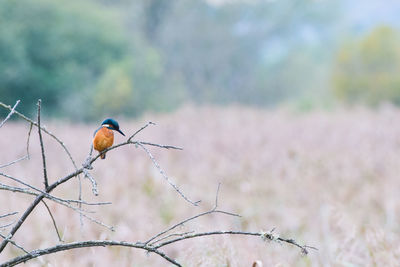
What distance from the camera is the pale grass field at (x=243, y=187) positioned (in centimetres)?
350

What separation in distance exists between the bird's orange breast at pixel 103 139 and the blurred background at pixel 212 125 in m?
0.83

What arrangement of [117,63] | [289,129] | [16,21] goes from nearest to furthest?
[289,129] → [16,21] → [117,63]

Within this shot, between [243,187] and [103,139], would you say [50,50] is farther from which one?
[103,139]

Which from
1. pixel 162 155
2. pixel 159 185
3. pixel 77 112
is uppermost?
pixel 77 112

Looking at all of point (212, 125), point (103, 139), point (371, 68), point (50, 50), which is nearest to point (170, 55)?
point (371, 68)

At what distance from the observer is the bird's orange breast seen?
144cm

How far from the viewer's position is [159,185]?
7.68 m

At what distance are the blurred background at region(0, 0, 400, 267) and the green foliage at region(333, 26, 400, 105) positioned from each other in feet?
Answer: 0.25

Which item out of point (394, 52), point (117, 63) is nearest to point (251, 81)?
point (394, 52)

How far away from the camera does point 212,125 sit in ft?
46.6

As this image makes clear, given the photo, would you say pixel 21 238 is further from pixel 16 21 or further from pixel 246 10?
pixel 246 10

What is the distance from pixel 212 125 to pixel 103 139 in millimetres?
12795

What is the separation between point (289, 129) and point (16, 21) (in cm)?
1039

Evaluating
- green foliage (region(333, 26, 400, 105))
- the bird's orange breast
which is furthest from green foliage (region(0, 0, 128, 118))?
the bird's orange breast
